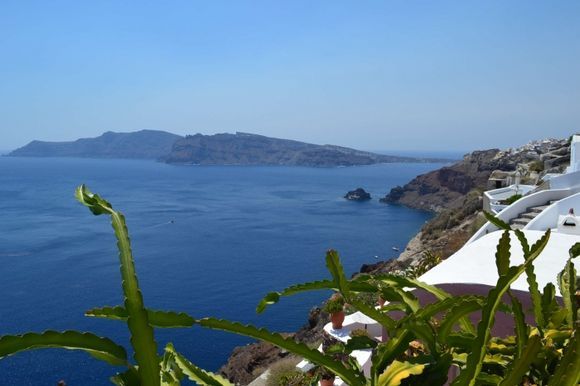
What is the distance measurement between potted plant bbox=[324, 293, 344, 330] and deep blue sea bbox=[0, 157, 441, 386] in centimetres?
1750

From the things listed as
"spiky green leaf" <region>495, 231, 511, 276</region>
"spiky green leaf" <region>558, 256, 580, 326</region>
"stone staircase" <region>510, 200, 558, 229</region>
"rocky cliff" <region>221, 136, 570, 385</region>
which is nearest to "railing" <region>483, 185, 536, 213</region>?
"stone staircase" <region>510, 200, 558, 229</region>

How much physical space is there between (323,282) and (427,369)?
1.35 ft

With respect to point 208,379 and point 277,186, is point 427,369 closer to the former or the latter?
point 208,379

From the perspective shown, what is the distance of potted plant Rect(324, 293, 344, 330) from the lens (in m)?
7.65

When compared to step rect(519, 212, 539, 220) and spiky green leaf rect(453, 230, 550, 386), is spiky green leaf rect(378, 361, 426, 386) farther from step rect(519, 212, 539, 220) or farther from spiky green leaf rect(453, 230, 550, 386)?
step rect(519, 212, 539, 220)

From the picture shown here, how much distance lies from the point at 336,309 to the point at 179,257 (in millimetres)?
42429

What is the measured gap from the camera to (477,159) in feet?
286

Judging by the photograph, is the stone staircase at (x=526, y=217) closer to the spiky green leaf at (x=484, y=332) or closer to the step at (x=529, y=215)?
the step at (x=529, y=215)

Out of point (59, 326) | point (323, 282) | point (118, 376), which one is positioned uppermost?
point (323, 282)

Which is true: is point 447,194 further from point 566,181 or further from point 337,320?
point 337,320

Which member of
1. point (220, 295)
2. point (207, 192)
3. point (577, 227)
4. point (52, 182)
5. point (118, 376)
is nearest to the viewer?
point (118, 376)

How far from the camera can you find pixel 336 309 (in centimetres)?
792

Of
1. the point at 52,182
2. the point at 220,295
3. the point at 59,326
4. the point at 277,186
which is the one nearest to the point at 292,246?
the point at 220,295

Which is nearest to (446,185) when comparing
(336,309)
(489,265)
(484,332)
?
(336,309)
